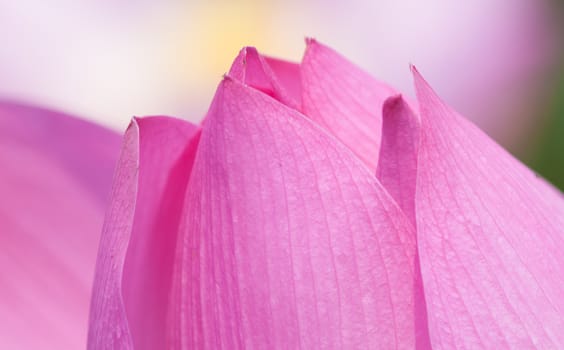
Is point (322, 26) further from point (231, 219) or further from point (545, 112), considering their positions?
point (231, 219)

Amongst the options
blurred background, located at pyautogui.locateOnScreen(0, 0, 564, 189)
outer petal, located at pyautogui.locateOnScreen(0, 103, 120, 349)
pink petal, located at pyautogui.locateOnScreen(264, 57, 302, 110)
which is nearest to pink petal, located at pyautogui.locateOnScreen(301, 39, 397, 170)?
pink petal, located at pyautogui.locateOnScreen(264, 57, 302, 110)

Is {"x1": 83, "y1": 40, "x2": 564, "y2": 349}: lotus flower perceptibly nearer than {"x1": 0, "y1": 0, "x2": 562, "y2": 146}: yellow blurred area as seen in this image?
Yes

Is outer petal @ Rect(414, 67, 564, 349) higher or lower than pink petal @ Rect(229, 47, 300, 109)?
lower

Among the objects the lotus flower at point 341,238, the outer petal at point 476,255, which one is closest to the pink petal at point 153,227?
the lotus flower at point 341,238

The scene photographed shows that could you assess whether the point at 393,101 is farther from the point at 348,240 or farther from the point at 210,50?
the point at 210,50

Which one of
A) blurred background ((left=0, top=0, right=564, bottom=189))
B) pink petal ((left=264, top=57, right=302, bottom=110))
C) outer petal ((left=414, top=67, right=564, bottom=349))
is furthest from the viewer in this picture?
blurred background ((left=0, top=0, right=564, bottom=189))

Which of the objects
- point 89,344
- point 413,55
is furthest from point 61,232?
point 413,55

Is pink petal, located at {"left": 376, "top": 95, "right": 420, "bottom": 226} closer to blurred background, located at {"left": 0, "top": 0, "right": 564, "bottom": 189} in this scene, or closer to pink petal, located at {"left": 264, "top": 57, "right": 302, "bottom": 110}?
pink petal, located at {"left": 264, "top": 57, "right": 302, "bottom": 110}
